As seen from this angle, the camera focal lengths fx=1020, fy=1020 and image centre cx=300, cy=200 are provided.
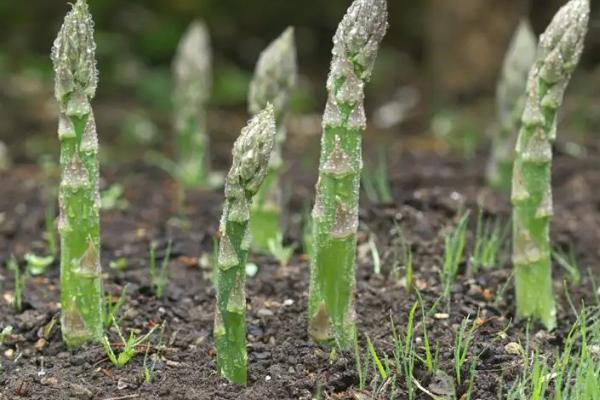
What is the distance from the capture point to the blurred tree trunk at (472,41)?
746cm

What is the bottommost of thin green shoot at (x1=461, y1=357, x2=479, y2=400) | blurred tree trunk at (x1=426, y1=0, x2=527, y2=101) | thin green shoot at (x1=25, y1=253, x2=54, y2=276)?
thin green shoot at (x1=461, y1=357, x2=479, y2=400)

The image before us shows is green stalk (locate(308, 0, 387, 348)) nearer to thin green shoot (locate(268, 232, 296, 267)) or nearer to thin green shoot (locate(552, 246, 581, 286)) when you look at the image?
thin green shoot (locate(268, 232, 296, 267))

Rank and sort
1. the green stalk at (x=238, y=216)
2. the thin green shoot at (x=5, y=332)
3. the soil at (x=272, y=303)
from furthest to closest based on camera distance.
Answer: the thin green shoot at (x=5, y=332) < the soil at (x=272, y=303) < the green stalk at (x=238, y=216)

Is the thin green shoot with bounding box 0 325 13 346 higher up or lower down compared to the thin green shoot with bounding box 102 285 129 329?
lower down

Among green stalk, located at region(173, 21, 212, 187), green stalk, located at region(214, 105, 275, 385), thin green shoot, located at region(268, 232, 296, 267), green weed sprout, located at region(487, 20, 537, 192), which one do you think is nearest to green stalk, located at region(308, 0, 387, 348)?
green stalk, located at region(214, 105, 275, 385)

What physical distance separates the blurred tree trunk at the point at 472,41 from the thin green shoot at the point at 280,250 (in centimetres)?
339

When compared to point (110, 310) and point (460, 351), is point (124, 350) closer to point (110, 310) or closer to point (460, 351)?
point (110, 310)

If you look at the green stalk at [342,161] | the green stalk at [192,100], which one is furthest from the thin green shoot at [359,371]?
the green stalk at [192,100]

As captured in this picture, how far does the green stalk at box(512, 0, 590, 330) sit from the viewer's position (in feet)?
12.2

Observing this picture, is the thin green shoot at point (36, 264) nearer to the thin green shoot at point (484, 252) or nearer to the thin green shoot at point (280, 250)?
the thin green shoot at point (280, 250)

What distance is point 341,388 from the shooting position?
333cm

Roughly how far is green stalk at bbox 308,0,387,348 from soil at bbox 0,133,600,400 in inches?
9.1

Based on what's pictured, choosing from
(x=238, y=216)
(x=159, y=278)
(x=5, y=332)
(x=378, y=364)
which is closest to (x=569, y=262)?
(x=378, y=364)

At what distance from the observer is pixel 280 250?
14.4ft
